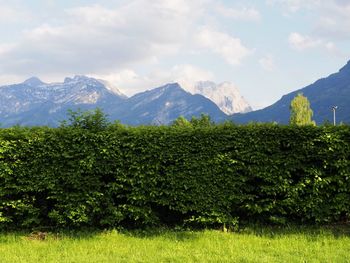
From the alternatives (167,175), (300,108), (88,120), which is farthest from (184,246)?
(300,108)

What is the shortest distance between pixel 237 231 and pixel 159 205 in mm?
2228

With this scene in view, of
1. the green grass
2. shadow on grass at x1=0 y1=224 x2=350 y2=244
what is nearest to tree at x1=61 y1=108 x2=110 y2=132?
shadow on grass at x1=0 y1=224 x2=350 y2=244

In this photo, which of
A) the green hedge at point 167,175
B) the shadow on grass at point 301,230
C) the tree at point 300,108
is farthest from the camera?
the tree at point 300,108

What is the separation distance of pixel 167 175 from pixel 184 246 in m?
2.27

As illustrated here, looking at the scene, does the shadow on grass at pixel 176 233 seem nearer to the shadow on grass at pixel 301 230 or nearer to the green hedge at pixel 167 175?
the shadow on grass at pixel 301 230

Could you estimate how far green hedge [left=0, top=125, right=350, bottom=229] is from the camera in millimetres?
11867

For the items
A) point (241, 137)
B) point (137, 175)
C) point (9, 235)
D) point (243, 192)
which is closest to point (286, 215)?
point (243, 192)

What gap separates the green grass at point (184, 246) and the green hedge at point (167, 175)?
0.50 m

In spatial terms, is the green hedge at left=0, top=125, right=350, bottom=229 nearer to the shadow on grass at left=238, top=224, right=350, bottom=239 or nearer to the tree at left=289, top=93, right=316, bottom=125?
the shadow on grass at left=238, top=224, right=350, bottom=239

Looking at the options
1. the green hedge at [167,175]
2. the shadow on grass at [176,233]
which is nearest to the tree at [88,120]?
the green hedge at [167,175]

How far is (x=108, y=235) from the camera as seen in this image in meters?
11.8

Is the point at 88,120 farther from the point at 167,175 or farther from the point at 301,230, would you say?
the point at 301,230

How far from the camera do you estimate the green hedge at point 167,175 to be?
38.9 ft

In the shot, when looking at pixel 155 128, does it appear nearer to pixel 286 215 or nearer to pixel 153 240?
pixel 153 240
